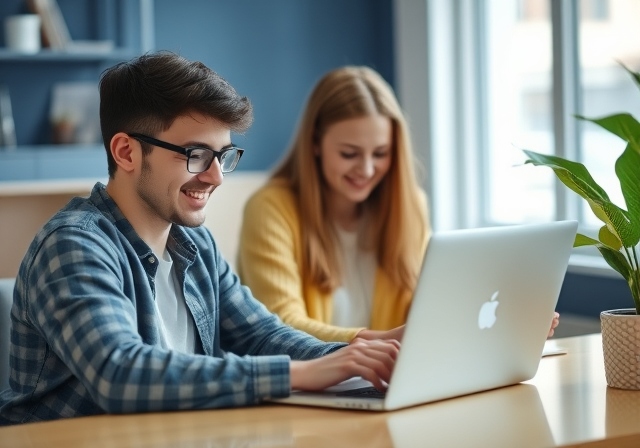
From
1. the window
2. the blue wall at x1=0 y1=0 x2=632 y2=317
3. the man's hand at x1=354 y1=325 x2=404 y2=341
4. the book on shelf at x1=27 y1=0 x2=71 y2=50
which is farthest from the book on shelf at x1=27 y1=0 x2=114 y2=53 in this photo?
the man's hand at x1=354 y1=325 x2=404 y2=341

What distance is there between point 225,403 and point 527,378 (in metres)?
0.52

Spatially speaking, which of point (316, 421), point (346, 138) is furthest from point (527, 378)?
point (346, 138)

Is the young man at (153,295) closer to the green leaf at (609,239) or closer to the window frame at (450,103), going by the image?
the green leaf at (609,239)

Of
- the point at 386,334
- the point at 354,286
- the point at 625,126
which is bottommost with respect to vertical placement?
the point at 354,286

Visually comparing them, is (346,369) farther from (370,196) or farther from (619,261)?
(370,196)

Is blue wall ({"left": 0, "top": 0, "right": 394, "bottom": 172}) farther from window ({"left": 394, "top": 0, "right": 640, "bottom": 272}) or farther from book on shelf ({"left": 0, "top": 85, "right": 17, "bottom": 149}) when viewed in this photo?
window ({"left": 394, "top": 0, "right": 640, "bottom": 272})

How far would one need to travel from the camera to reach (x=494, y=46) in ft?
14.0

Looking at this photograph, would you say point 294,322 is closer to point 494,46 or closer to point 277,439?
point 277,439

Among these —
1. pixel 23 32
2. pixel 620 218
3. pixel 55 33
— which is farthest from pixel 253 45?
pixel 620 218

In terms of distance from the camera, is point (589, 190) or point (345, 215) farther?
point (345, 215)

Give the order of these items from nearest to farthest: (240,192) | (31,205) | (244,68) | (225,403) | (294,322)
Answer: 1. (225,403)
2. (294,322)
3. (31,205)
4. (240,192)
5. (244,68)

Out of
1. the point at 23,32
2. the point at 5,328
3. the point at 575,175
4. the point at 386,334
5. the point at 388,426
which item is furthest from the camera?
A: the point at 23,32

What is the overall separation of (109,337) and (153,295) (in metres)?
0.26

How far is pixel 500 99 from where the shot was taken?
4246 mm
